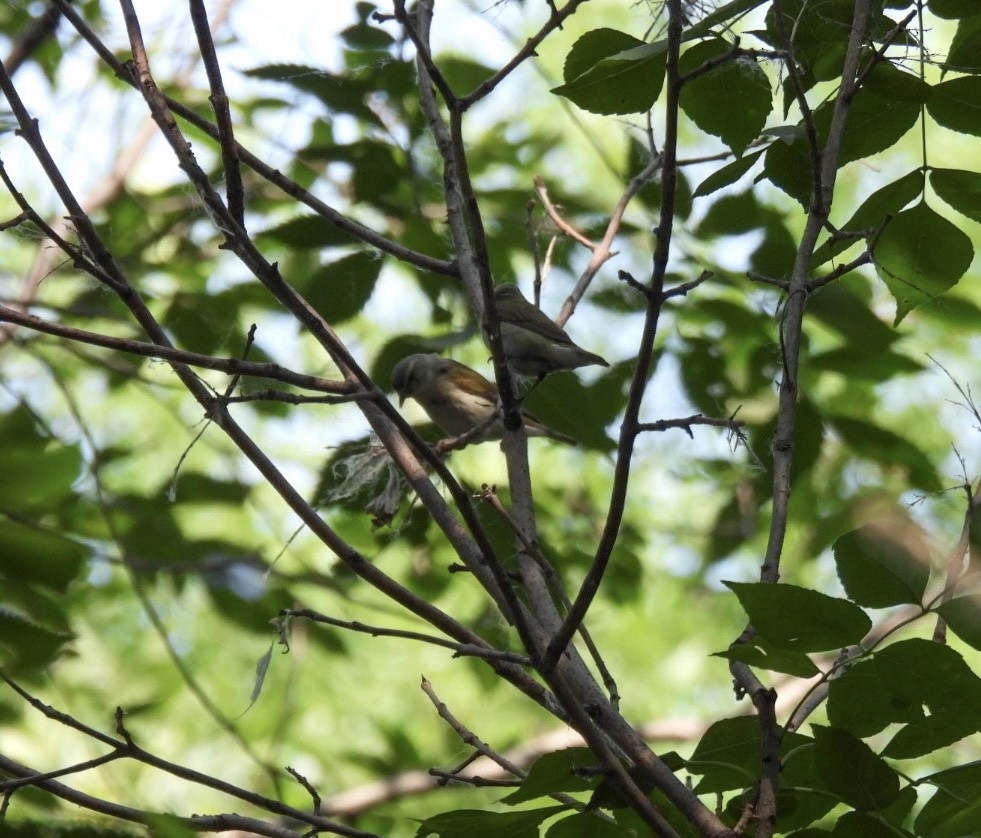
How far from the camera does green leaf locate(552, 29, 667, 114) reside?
1.50 metres

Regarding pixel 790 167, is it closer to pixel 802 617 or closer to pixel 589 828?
pixel 802 617

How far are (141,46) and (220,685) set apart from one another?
528 centimetres

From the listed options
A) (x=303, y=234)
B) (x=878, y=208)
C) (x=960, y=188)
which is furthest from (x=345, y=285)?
(x=960, y=188)

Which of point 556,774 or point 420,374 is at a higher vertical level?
point 420,374

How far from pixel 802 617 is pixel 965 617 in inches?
7.6

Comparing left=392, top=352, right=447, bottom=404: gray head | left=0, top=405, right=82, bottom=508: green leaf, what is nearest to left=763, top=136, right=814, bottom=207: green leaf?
left=0, top=405, right=82, bottom=508: green leaf

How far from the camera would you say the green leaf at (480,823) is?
1340mm

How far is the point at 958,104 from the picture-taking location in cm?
156

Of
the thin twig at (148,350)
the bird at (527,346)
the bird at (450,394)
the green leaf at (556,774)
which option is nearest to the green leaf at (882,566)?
the green leaf at (556,774)

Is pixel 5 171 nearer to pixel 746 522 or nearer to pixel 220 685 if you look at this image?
pixel 746 522

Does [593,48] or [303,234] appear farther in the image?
[303,234]

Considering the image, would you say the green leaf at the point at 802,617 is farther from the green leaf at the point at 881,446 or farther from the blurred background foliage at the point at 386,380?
the green leaf at the point at 881,446

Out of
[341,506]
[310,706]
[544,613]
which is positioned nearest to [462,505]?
[544,613]

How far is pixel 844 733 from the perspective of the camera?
1.24m
